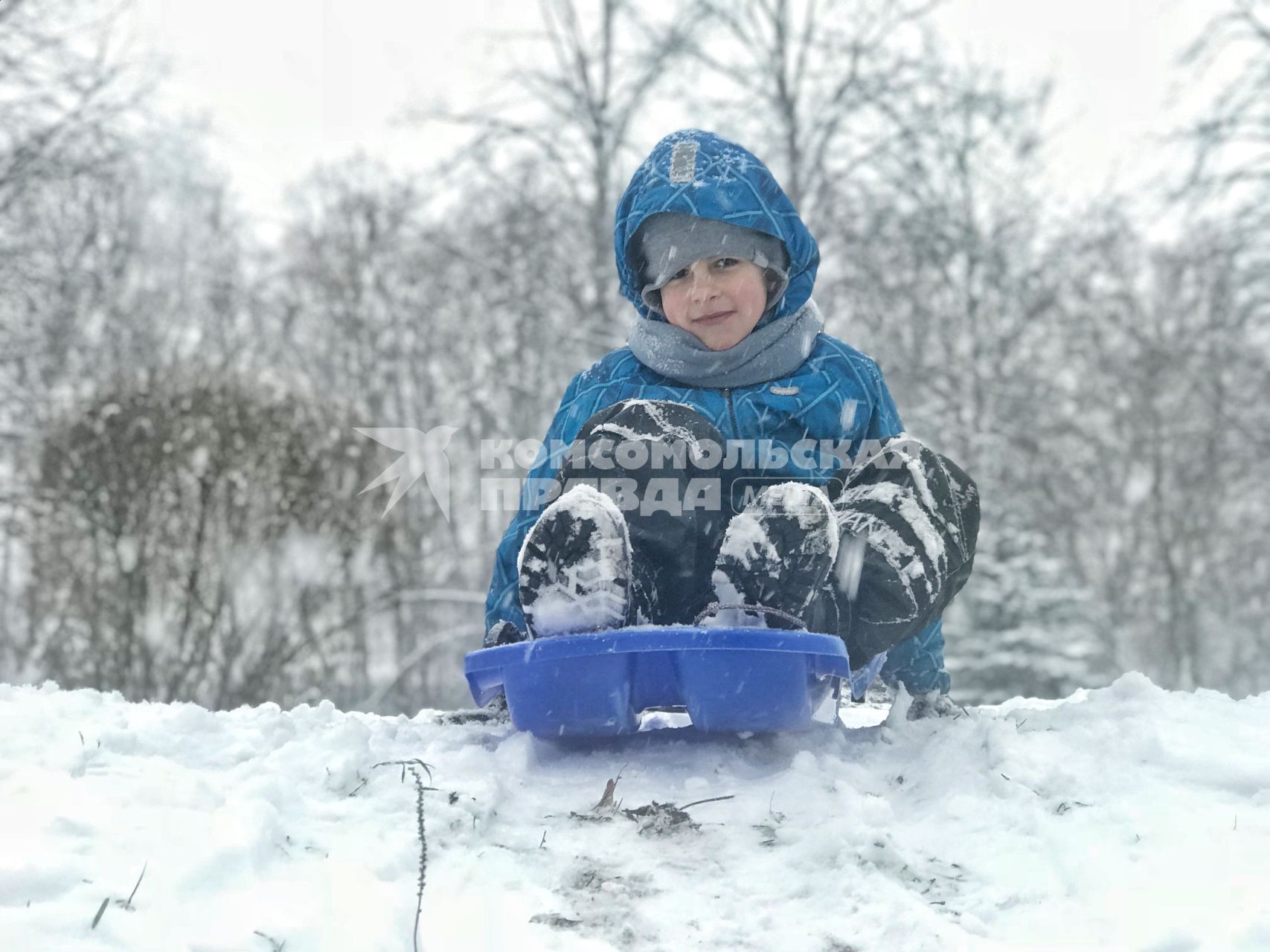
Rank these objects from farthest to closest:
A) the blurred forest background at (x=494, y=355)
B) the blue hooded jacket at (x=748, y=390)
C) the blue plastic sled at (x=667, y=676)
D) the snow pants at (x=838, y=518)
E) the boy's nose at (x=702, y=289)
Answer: the blurred forest background at (x=494, y=355), the boy's nose at (x=702, y=289), the blue hooded jacket at (x=748, y=390), the snow pants at (x=838, y=518), the blue plastic sled at (x=667, y=676)

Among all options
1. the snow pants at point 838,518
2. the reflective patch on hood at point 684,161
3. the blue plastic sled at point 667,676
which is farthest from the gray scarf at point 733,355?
the blue plastic sled at point 667,676

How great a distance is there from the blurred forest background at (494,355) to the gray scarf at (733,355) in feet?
12.0

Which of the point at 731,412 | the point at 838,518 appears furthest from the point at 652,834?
the point at 731,412

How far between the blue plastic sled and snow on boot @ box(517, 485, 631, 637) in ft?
0.12

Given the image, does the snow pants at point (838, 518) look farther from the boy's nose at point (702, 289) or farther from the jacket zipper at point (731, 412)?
the boy's nose at point (702, 289)

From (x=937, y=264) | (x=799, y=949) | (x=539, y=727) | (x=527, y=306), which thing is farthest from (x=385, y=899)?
(x=937, y=264)

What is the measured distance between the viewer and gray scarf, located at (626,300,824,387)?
2.48m

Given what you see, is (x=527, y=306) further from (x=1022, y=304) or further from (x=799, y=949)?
(x=799, y=949)

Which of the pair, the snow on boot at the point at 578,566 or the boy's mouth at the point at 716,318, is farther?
the boy's mouth at the point at 716,318

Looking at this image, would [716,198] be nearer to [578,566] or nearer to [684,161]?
[684,161]

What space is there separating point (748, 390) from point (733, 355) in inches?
3.5

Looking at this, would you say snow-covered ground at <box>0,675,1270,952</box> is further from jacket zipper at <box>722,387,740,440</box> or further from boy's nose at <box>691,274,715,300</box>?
boy's nose at <box>691,274,715,300</box>

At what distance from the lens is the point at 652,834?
157cm

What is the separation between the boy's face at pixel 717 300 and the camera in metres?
2.49
